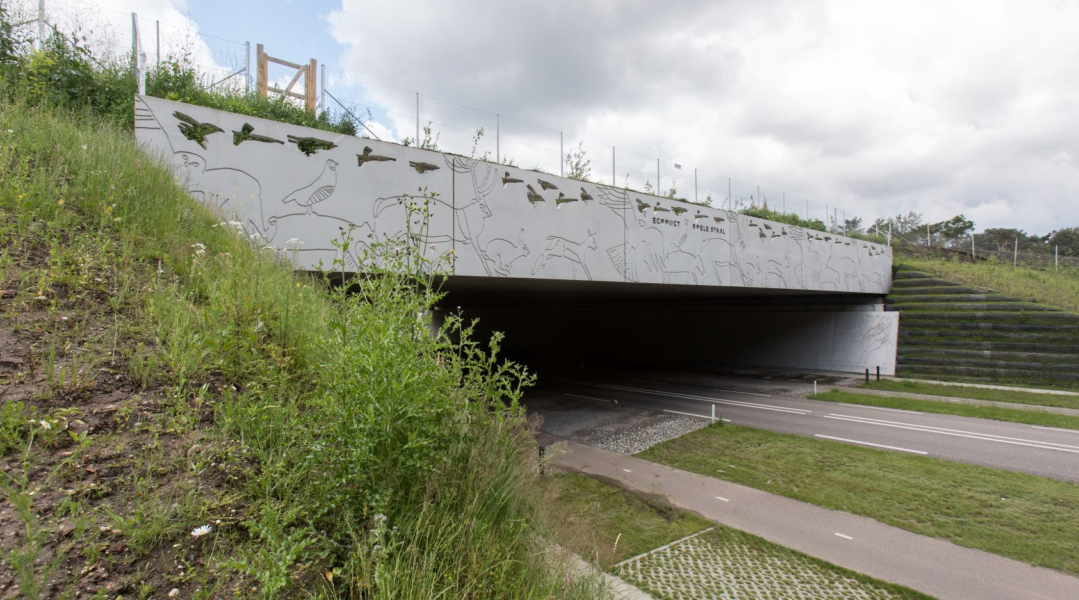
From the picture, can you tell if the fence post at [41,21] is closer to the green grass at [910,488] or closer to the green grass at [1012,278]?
the green grass at [910,488]

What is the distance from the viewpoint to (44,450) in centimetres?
287

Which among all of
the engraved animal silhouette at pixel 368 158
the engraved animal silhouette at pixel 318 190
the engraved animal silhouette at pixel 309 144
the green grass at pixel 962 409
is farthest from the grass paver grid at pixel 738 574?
the green grass at pixel 962 409

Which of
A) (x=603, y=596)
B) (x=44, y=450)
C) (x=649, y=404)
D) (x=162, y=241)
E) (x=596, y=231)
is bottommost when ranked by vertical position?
→ (x=649, y=404)

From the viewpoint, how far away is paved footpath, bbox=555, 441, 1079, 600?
574cm

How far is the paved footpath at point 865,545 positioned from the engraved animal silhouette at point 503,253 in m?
4.60

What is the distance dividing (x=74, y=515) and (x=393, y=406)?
156 cm

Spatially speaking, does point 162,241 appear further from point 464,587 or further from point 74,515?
point 464,587

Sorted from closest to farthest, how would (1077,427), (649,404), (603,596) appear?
(603,596) < (1077,427) < (649,404)

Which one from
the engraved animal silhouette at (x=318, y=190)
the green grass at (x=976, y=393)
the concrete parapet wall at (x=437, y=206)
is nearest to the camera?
the concrete parapet wall at (x=437, y=206)

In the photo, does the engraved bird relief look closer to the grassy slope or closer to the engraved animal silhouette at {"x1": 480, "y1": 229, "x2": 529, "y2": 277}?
the engraved animal silhouette at {"x1": 480, "y1": 229, "x2": 529, "y2": 277}

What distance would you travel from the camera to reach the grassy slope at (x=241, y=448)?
253 cm

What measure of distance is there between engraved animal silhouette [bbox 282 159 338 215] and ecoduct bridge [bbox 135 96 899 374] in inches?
0.6

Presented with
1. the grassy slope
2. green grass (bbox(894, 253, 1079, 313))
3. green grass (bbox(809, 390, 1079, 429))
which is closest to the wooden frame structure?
the grassy slope

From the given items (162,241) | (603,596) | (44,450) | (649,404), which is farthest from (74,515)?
Answer: (649,404)
